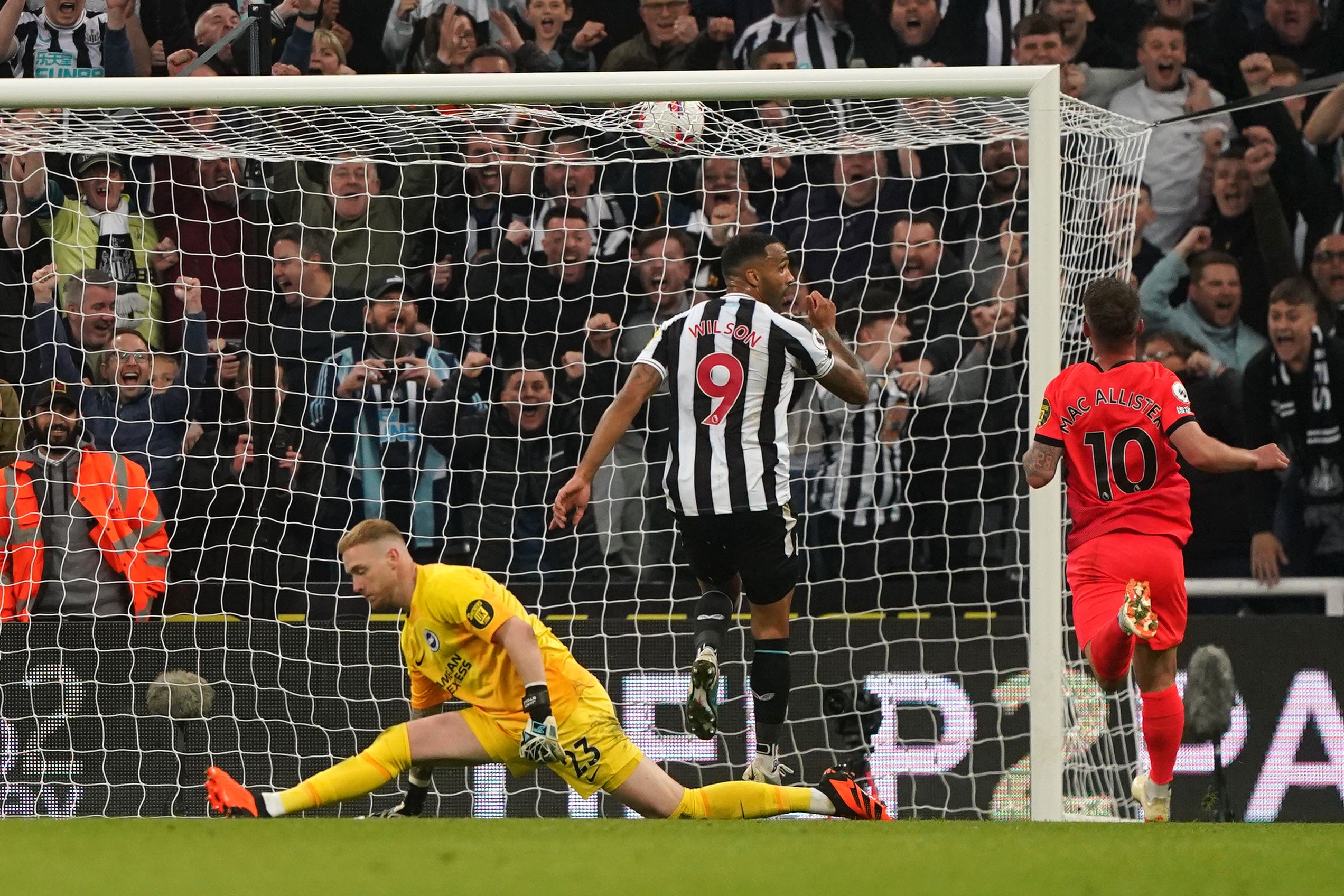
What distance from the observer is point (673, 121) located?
24.3ft

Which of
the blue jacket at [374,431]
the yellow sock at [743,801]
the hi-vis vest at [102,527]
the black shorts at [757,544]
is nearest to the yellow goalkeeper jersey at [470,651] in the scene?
the yellow sock at [743,801]

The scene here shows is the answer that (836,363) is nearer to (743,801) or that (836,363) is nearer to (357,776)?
(743,801)

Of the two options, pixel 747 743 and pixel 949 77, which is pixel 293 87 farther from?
pixel 747 743

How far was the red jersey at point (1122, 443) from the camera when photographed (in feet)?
18.7

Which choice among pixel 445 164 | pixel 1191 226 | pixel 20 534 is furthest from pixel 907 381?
pixel 20 534

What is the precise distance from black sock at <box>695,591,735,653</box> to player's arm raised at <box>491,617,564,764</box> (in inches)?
26.4

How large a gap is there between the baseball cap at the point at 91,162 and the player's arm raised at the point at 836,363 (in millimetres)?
4126

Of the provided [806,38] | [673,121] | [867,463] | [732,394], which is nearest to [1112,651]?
[732,394]

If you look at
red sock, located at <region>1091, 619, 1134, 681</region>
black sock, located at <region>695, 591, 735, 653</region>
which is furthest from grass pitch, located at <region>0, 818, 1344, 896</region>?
black sock, located at <region>695, 591, 735, 653</region>

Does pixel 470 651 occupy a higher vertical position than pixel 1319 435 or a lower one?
lower

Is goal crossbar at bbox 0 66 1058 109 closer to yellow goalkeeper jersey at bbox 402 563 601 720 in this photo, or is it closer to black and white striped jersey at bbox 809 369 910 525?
black and white striped jersey at bbox 809 369 910 525

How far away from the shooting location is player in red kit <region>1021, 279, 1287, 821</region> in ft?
18.7

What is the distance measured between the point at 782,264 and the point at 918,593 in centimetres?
201

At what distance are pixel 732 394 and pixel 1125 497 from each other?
143 centimetres
